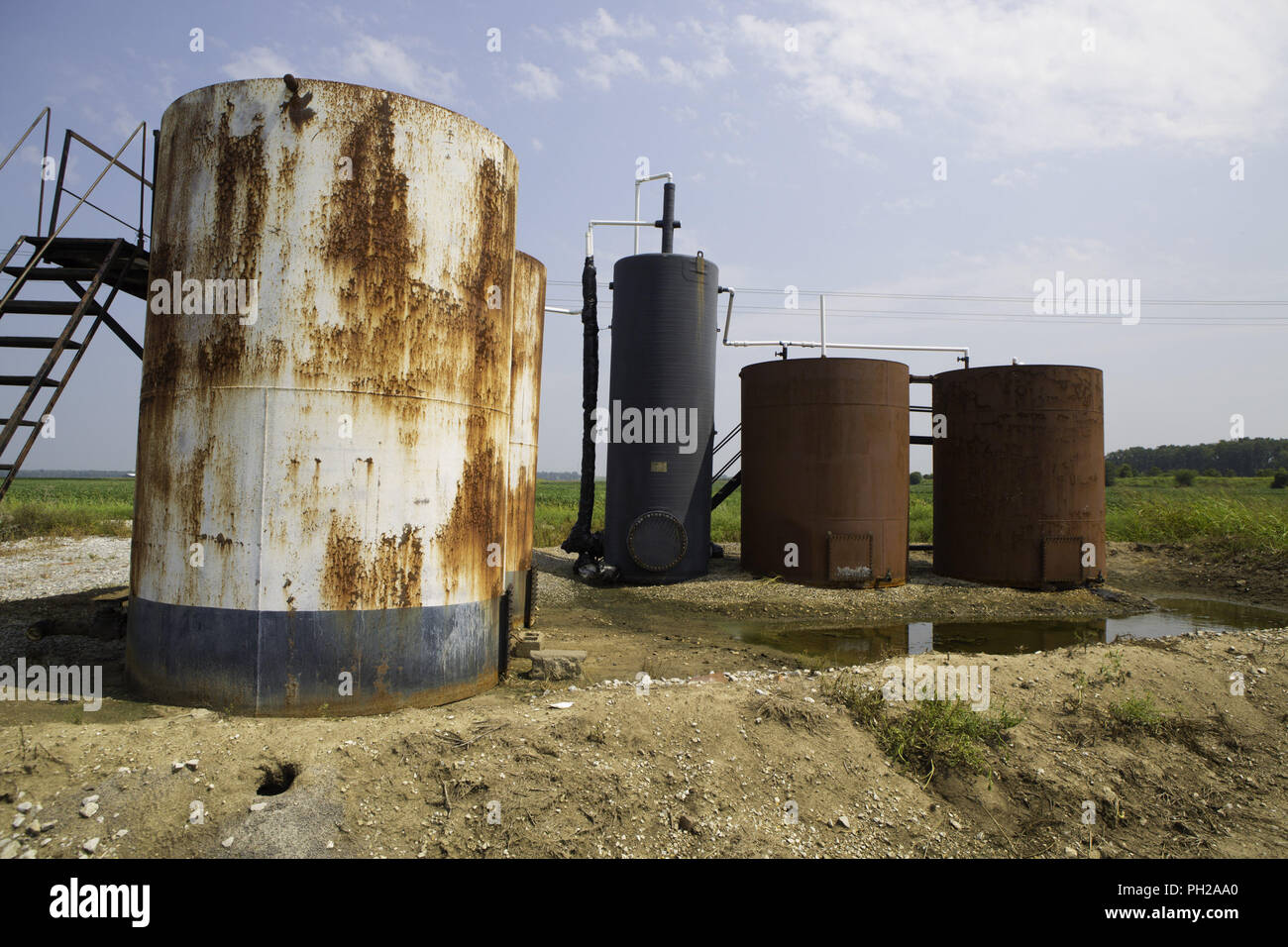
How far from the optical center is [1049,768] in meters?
4.72

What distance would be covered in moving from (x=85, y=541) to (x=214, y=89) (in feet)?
41.7

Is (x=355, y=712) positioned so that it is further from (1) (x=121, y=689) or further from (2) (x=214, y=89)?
(2) (x=214, y=89)

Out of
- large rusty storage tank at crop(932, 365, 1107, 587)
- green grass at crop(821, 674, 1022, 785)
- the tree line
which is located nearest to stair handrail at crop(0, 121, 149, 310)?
green grass at crop(821, 674, 1022, 785)

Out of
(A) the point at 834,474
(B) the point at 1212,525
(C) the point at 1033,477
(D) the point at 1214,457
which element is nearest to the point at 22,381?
(A) the point at 834,474

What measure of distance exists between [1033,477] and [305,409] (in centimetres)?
1129

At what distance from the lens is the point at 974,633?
9594 millimetres

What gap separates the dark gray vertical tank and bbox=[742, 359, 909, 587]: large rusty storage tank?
1.19m

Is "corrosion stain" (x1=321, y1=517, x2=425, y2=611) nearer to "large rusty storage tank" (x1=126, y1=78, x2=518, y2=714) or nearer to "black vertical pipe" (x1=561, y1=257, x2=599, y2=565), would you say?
"large rusty storage tank" (x1=126, y1=78, x2=518, y2=714)

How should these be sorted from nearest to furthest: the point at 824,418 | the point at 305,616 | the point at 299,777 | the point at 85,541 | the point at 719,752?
the point at 299,777 → the point at 719,752 → the point at 305,616 → the point at 824,418 → the point at 85,541

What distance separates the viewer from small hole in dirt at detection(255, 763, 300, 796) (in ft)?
13.2

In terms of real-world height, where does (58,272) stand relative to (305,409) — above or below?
above

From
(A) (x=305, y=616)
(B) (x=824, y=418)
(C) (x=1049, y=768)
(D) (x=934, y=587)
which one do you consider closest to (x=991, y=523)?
(D) (x=934, y=587)

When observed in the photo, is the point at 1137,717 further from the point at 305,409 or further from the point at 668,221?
the point at 668,221
